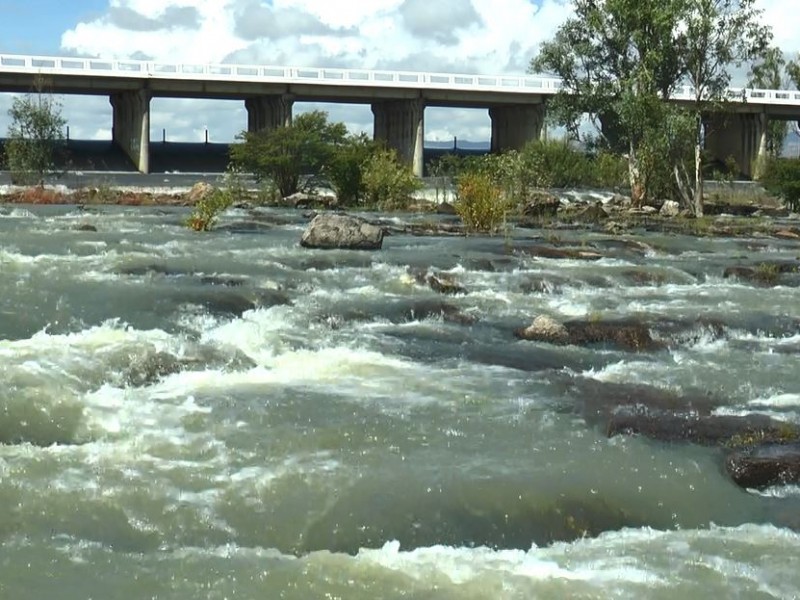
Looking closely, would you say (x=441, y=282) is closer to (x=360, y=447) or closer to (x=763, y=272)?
(x=763, y=272)

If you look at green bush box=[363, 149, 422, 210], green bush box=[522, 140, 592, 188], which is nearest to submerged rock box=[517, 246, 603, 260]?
green bush box=[363, 149, 422, 210]

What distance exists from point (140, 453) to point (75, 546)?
6.85 feet

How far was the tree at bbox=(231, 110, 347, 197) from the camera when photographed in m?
43.7

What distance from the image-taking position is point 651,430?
1139cm

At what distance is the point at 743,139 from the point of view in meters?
73.1

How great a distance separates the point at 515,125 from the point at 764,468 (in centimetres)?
6037

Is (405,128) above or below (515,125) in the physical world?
below

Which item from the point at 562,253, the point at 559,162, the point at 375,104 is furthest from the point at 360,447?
the point at 375,104

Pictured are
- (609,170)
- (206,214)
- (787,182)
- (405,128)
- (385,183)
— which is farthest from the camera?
(405,128)

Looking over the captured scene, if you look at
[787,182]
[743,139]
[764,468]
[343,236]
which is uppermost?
[743,139]

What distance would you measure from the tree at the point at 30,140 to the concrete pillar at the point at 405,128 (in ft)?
63.5

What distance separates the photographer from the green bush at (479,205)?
31922mm

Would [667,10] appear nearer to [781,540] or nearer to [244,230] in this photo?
[244,230]

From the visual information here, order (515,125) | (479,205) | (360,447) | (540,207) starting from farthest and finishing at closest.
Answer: (515,125)
(540,207)
(479,205)
(360,447)
